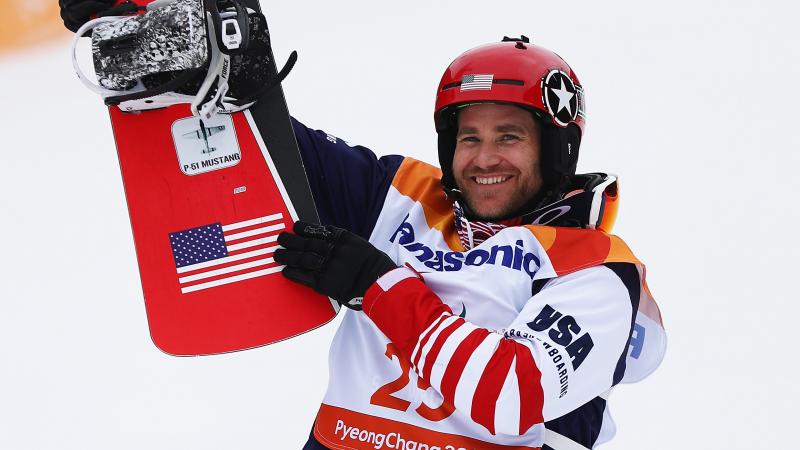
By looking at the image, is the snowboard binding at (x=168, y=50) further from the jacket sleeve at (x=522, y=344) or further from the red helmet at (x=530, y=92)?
the jacket sleeve at (x=522, y=344)

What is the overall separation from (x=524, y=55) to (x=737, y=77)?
94.3 inches

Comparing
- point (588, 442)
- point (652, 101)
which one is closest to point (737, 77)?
point (652, 101)

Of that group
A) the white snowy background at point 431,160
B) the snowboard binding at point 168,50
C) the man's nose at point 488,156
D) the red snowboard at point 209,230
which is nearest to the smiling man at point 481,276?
the man's nose at point 488,156

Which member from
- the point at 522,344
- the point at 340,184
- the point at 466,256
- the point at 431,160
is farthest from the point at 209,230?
the point at 431,160

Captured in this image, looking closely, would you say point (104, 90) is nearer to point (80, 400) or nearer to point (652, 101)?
point (80, 400)

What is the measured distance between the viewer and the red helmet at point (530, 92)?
2.37 metres

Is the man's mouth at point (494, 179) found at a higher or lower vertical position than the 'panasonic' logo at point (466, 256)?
higher

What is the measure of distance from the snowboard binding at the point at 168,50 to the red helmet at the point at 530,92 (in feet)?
1.47

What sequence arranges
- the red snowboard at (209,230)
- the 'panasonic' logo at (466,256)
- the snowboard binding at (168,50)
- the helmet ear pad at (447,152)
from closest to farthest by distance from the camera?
1. the snowboard binding at (168,50)
2. the 'panasonic' logo at (466,256)
3. the red snowboard at (209,230)
4. the helmet ear pad at (447,152)

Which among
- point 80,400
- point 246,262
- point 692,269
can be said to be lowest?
point 80,400

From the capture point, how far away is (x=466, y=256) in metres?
2.33

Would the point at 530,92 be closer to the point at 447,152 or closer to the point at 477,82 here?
the point at 477,82

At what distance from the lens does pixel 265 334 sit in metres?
2.36

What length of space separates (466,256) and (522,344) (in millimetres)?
385
